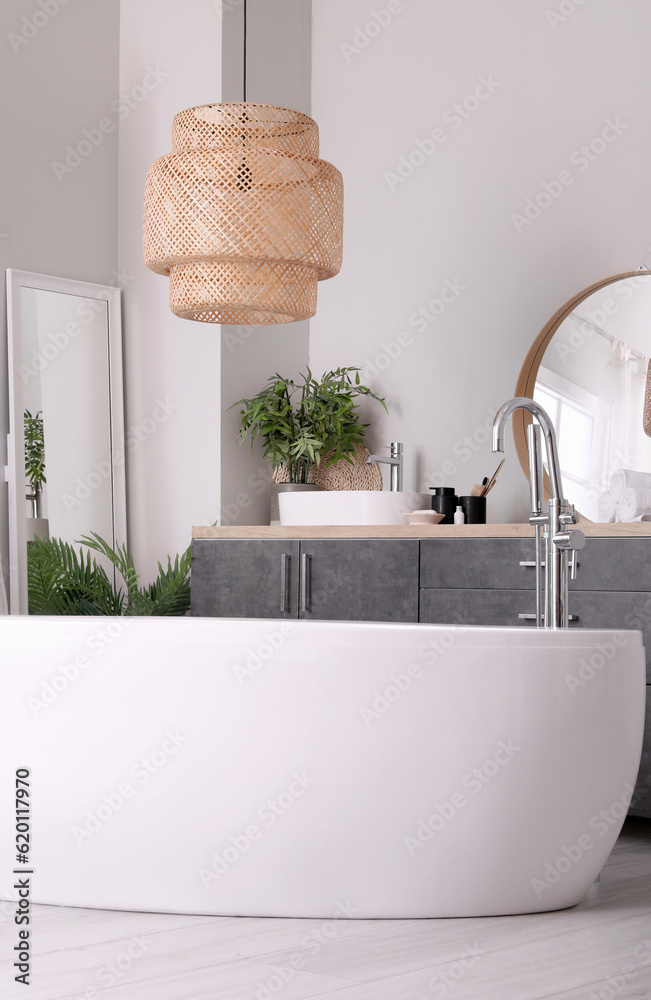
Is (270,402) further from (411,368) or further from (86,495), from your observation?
(86,495)

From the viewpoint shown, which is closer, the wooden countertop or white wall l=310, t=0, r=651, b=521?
the wooden countertop

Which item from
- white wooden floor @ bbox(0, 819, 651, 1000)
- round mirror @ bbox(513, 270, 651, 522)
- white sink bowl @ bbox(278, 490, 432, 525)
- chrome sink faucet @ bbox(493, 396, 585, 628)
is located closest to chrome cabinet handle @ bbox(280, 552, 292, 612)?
white sink bowl @ bbox(278, 490, 432, 525)

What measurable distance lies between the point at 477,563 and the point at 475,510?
0.37 m

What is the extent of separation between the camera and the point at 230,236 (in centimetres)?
264

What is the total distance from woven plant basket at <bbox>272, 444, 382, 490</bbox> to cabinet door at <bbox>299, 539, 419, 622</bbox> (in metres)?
0.62

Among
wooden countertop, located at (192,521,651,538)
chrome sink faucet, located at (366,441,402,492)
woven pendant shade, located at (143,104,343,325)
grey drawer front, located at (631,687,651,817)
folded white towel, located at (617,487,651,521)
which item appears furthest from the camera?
chrome sink faucet, located at (366,441,402,492)

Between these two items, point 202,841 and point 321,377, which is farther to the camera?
point 321,377

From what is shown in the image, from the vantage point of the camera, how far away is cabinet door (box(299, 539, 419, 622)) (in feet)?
10.8

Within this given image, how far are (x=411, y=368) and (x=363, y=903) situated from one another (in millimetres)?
2373

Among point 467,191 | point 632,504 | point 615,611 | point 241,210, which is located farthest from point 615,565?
point 467,191

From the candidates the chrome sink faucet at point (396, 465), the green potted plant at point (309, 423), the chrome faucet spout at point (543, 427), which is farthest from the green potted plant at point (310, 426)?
the chrome faucet spout at point (543, 427)

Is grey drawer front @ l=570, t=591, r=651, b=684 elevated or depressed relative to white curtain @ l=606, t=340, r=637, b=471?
depressed

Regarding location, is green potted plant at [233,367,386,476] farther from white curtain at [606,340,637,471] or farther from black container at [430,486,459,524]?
white curtain at [606,340,637,471]

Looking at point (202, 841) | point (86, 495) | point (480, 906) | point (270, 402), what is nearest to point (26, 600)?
point (86, 495)
